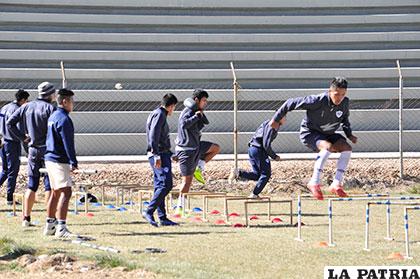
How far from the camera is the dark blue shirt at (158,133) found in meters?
12.5

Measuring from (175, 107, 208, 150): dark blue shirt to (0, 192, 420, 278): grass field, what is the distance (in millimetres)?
1250

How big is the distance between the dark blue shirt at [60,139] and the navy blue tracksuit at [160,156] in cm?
171

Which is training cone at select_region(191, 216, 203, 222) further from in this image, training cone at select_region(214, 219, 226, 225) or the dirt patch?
the dirt patch

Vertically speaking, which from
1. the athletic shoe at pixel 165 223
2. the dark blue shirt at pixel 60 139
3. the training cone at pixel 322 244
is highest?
the dark blue shirt at pixel 60 139

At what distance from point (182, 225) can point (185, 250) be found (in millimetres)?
3042

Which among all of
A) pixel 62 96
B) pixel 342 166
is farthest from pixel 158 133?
pixel 342 166

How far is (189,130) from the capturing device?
1408cm

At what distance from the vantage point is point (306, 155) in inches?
892

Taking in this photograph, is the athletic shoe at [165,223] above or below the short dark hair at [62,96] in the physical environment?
below

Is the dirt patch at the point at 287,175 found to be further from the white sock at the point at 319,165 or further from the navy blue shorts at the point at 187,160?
the white sock at the point at 319,165

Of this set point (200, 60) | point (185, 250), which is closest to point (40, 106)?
point (185, 250)

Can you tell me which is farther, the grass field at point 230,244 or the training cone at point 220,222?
the training cone at point 220,222

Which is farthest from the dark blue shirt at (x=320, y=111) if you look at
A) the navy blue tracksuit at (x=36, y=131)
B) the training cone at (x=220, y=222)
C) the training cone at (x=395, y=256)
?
the training cone at (x=395, y=256)

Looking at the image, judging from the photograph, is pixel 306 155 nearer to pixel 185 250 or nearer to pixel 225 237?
pixel 225 237
